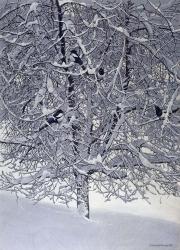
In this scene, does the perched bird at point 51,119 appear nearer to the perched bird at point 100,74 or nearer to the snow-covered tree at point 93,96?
the snow-covered tree at point 93,96

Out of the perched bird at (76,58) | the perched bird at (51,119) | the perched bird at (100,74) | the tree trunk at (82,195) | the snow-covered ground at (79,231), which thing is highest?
the perched bird at (76,58)

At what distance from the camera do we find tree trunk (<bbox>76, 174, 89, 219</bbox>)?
88.3 inches

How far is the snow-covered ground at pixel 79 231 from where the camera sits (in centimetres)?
224

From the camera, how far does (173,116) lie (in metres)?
2.21

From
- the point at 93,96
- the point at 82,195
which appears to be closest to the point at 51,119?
the point at 93,96

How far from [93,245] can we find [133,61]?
0.77 m

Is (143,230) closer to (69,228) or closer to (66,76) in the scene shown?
(69,228)

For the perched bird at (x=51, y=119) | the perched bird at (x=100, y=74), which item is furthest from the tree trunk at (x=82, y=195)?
the perched bird at (x=100, y=74)

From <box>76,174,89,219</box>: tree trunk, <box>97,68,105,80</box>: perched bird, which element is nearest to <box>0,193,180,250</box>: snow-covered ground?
<box>76,174,89,219</box>: tree trunk

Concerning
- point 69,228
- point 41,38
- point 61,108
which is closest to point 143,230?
point 69,228

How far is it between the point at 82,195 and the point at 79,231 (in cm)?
15

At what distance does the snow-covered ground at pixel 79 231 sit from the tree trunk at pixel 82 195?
0.10 ft

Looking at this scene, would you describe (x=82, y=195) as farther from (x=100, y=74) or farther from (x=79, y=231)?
(x=100, y=74)

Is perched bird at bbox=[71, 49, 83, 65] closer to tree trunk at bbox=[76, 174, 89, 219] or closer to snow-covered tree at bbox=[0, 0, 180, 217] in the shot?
snow-covered tree at bbox=[0, 0, 180, 217]
